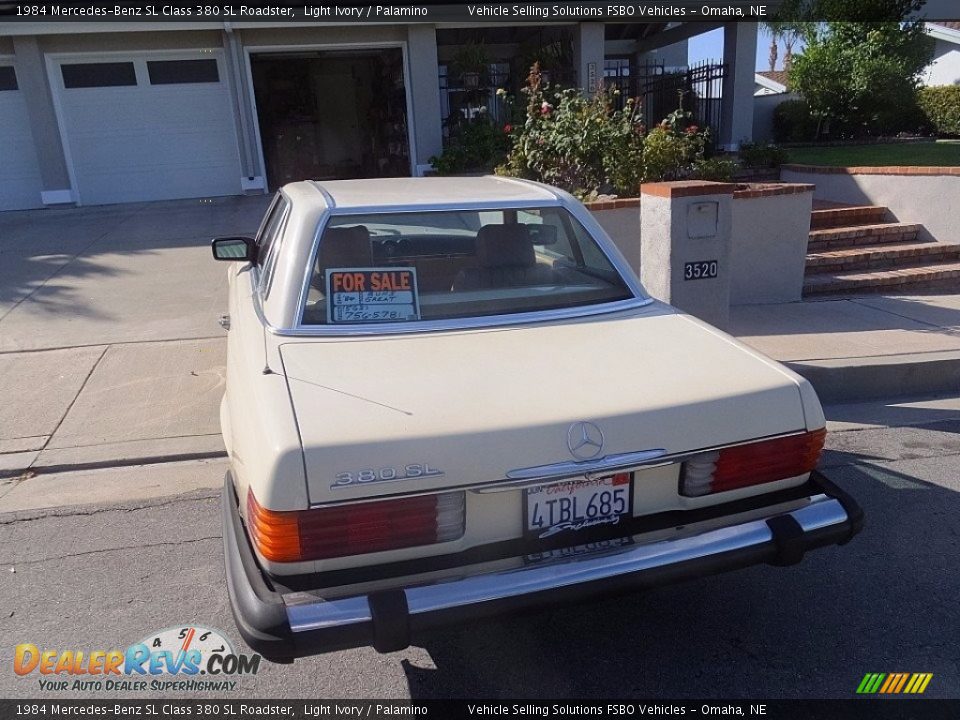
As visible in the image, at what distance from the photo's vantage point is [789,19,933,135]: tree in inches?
624

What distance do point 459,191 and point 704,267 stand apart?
8.26 ft

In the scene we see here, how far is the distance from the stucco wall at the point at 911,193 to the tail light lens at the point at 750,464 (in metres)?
7.14

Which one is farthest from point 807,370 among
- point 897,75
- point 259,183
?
point 897,75

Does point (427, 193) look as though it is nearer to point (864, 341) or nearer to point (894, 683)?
point (894, 683)

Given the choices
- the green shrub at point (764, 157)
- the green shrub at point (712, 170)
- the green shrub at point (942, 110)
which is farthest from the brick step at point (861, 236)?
the green shrub at point (942, 110)

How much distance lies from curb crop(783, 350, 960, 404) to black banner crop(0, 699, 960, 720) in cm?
313

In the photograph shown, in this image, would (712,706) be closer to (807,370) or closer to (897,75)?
(807,370)

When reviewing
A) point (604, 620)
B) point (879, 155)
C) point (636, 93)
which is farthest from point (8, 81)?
point (879, 155)

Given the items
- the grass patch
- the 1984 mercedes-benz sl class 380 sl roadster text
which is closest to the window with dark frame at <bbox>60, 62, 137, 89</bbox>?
the grass patch

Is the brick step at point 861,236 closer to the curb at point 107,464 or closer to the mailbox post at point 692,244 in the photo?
the mailbox post at point 692,244

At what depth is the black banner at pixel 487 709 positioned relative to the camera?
2527 millimetres

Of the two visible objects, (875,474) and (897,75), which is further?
(897,75)

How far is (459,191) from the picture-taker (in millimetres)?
3641

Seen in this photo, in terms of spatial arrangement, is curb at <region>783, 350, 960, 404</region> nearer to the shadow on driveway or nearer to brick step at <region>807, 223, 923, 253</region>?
the shadow on driveway
